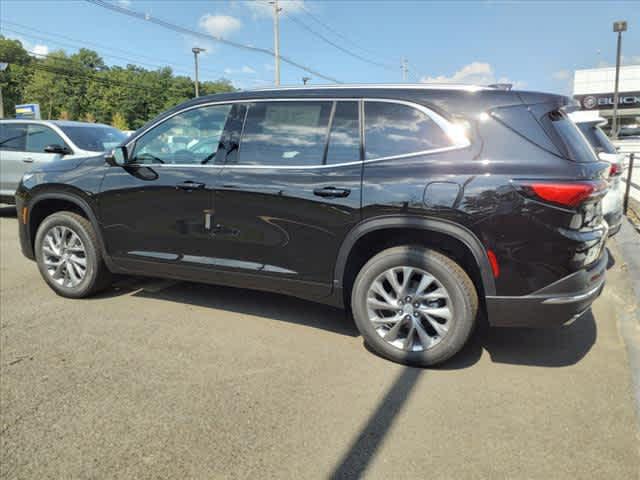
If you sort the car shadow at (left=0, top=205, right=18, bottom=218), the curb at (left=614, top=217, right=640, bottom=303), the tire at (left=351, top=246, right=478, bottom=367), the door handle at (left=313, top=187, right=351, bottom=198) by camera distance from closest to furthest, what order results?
the tire at (left=351, top=246, right=478, bottom=367) < the door handle at (left=313, top=187, right=351, bottom=198) < the curb at (left=614, top=217, right=640, bottom=303) < the car shadow at (left=0, top=205, right=18, bottom=218)

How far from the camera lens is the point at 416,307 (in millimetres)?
3342

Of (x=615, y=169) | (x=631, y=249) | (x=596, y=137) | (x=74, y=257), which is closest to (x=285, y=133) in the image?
(x=74, y=257)

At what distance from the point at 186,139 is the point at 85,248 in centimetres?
146

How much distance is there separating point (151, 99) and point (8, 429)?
92.5m

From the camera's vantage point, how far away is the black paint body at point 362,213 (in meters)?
2.98

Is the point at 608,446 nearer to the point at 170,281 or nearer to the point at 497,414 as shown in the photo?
the point at 497,414

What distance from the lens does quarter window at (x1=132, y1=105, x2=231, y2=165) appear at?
4.04 meters

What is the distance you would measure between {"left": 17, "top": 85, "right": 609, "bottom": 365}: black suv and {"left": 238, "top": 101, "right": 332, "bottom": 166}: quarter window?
0.01 m

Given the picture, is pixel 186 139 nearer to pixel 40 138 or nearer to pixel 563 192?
pixel 563 192

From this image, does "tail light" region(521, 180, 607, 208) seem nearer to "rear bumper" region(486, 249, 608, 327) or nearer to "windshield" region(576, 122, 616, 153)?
"rear bumper" region(486, 249, 608, 327)

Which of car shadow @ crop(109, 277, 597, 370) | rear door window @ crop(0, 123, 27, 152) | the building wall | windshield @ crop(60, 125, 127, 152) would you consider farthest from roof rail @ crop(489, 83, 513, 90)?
the building wall

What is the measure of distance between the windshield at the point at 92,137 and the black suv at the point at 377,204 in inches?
186

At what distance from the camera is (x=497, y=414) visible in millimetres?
2799

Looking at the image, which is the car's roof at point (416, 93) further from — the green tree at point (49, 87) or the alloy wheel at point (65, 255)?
the green tree at point (49, 87)
